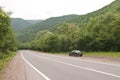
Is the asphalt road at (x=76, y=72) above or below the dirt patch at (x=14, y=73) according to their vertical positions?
above

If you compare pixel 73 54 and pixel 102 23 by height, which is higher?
pixel 102 23

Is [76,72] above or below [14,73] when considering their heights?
above

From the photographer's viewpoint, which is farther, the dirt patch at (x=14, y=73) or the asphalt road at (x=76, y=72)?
the dirt patch at (x=14, y=73)

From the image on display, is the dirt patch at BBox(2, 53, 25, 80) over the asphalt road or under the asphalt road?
under

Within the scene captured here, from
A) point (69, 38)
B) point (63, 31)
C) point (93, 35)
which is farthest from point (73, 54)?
point (63, 31)

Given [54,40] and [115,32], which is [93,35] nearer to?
[115,32]

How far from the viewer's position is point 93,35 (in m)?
85.5

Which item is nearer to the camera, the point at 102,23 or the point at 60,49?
the point at 102,23

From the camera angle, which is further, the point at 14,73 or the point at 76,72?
the point at 14,73

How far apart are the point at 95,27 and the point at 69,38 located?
1826cm

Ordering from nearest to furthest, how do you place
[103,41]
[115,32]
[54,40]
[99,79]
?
[99,79] < [115,32] < [103,41] < [54,40]

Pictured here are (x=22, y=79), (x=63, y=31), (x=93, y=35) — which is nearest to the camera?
(x=22, y=79)

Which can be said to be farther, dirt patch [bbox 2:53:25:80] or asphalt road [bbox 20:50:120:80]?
dirt patch [bbox 2:53:25:80]

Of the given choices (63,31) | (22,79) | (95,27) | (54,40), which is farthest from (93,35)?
(22,79)
